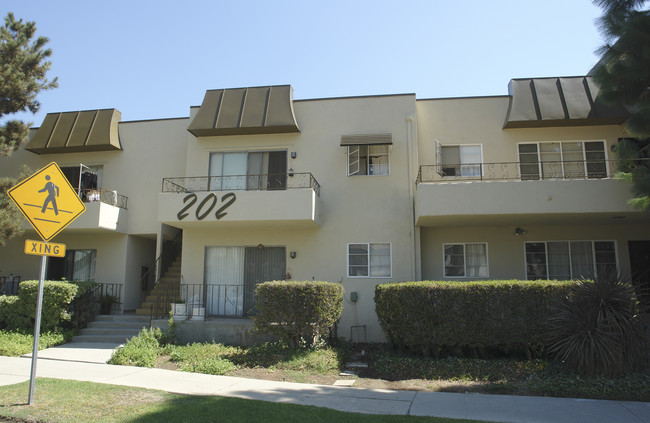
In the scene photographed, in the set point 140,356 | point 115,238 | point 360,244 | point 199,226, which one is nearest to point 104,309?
point 115,238

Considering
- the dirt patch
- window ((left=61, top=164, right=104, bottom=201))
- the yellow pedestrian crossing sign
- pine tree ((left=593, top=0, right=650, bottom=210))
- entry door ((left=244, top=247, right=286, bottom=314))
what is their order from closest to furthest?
the yellow pedestrian crossing sign → pine tree ((left=593, top=0, right=650, bottom=210)) → the dirt patch → entry door ((left=244, top=247, right=286, bottom=314)) → window ((left=61, top=164, right=104, bottom=201))

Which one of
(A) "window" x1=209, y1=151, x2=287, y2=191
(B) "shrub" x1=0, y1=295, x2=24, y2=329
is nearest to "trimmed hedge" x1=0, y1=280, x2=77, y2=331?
(B) "shrub" x1=0, y1=295, x2=24, y2=329

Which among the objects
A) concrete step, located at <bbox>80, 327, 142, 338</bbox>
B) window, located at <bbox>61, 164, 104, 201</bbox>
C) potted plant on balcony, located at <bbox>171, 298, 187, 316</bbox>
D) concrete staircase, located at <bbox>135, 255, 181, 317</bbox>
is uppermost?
window, located at <bbox>61, 164, 104, 201</bbox>

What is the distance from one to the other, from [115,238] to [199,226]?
3617 mm

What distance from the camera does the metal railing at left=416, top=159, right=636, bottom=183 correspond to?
44.8 feet

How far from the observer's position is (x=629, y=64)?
9.36 metres

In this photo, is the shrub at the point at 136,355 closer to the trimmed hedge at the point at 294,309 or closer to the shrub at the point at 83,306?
the trimmed hedge at the point at 294,309

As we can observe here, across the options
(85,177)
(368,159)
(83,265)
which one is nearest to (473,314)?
(368,159)

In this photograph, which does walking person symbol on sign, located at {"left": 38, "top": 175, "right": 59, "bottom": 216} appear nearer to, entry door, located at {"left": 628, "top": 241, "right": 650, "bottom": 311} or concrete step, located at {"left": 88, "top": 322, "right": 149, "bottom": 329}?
concrete step, located at {"left": 88, "top": 322, "right": 149, "bottom": 329}

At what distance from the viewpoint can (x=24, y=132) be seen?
14289mm

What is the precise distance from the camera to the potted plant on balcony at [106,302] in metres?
14.2

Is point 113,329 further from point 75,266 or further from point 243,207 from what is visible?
point 243,207

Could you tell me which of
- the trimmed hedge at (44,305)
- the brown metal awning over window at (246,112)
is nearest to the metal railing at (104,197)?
the trimmed hedge at (44,305)

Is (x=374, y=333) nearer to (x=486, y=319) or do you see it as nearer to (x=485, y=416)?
(x=486, y=319)
